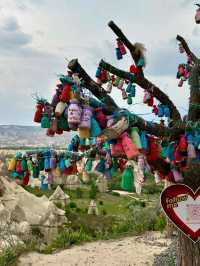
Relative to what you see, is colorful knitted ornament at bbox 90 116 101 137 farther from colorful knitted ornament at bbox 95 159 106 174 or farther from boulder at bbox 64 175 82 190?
boulder at bbox 64 175 82 190

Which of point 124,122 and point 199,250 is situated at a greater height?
point 124,122

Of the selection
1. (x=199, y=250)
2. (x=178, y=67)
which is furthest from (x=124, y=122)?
(x=178, y=67)

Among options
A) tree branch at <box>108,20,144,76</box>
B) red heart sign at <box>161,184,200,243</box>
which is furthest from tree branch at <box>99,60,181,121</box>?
red heart sign at <box>161,184,200,243</box>

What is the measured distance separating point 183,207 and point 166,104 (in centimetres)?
158

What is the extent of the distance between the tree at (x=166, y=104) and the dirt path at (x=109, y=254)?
5.73 m

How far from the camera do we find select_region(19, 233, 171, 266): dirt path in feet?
42.2

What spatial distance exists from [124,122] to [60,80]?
92 cm

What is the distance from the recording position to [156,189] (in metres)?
58.7

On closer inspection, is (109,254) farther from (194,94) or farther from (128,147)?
(128,147)

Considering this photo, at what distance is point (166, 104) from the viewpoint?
280 inches

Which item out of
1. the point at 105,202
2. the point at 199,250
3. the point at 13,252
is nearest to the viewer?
the point at 199,250

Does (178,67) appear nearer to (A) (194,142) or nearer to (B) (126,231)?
(A) (194,142)

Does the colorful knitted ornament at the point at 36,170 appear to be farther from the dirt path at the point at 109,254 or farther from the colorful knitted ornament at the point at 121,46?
the dirt path at the point at 109,254

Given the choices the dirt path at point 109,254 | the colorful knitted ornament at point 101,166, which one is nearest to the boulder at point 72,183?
the dirt path at point 109,254
